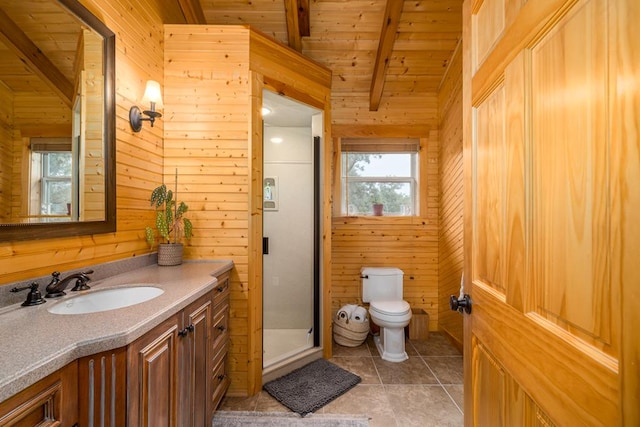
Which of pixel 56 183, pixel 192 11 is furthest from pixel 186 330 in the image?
pixel 192 11

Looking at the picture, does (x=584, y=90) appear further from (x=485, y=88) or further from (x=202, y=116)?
(x=202, y=116)

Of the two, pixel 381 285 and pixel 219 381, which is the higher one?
pixel 381 285

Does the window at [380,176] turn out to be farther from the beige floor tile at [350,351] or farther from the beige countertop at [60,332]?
the beige countertop at [60,332]

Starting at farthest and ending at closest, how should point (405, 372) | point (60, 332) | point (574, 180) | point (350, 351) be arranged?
point (350, 351) < point (405, 372) < point (60, 332) < point (574, 180)

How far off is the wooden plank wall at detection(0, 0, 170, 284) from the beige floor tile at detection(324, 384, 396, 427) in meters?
1.71

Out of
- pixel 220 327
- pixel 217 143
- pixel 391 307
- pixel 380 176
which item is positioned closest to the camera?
pixel 220 327

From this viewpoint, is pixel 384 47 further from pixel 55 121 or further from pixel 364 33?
pixel 55 121

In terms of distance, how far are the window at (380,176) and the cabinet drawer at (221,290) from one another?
1766mm

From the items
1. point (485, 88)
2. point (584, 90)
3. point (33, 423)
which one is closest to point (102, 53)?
point (33, 423)

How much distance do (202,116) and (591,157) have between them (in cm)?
217

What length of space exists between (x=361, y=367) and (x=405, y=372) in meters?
0.37

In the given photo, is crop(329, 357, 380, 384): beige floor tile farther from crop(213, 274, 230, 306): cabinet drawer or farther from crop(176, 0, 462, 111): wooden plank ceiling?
crop(176, 0, 462, 111): wooden plank ceiling

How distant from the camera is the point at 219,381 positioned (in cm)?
183

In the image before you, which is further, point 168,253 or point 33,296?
point 168,253
